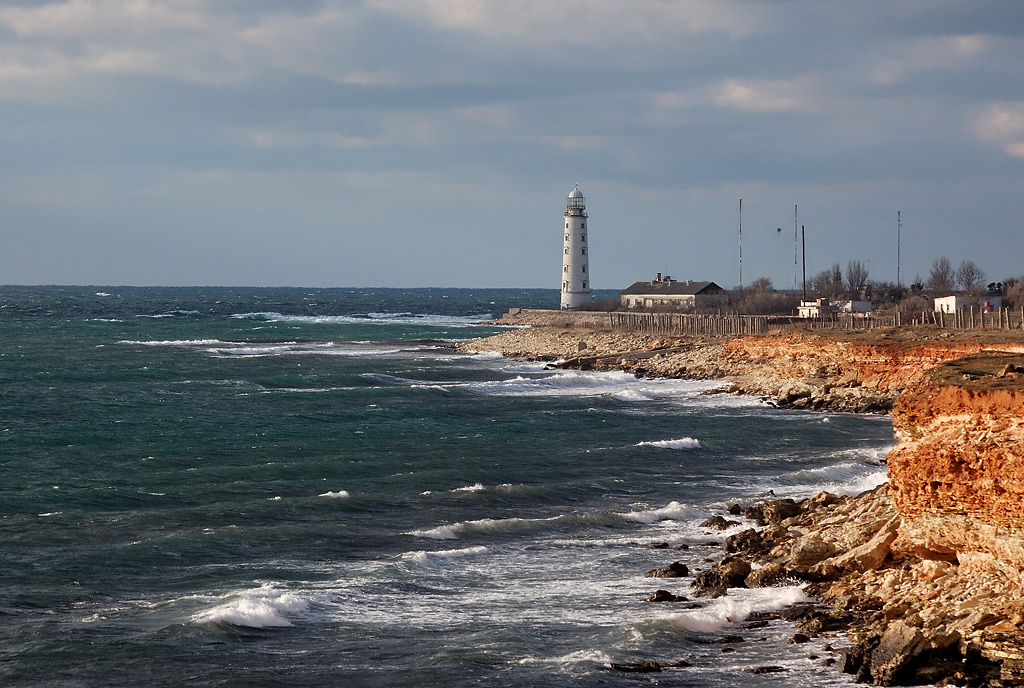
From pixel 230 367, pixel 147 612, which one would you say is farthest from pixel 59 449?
pixel 230 367

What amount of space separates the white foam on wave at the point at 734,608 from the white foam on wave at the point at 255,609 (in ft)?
20.0

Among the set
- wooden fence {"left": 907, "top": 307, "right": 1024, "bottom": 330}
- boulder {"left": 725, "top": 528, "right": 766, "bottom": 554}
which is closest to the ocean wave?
boulder {"left": 725, "top": 528, "right": 766, "bottom": 554}

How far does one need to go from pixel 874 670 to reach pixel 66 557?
15.1 meters

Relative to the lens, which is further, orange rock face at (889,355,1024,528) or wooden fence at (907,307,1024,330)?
wooden fence at (907,307,1024,330)

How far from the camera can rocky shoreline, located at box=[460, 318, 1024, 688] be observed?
14492 millimetres

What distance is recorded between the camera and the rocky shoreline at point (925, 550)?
14.5 metres

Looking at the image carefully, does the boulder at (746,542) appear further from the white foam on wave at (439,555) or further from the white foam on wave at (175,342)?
the white foam on wave at (175,342)

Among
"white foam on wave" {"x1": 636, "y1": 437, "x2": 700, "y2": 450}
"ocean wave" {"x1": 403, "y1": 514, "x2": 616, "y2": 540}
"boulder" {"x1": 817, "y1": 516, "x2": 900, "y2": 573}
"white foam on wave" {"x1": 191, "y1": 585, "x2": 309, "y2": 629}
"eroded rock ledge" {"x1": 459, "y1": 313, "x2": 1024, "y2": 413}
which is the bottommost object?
"white foam on wave" {"x1": 191, "y1": 585, "x2": 309, "y2": 629}

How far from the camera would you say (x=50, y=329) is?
106m

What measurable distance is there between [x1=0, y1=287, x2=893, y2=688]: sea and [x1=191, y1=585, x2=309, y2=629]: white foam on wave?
0.05 meters

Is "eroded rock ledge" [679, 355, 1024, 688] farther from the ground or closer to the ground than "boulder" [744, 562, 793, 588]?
farther from the ground

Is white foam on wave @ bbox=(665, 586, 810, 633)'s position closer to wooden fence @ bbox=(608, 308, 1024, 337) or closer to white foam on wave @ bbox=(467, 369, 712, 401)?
white foam on wave @ bbox=(467, 369, 712, 401)

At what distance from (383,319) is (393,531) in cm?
11722

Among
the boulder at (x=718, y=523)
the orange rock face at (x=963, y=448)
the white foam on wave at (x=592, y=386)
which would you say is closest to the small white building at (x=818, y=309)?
the white foam on wave at (x=592, y=386)
